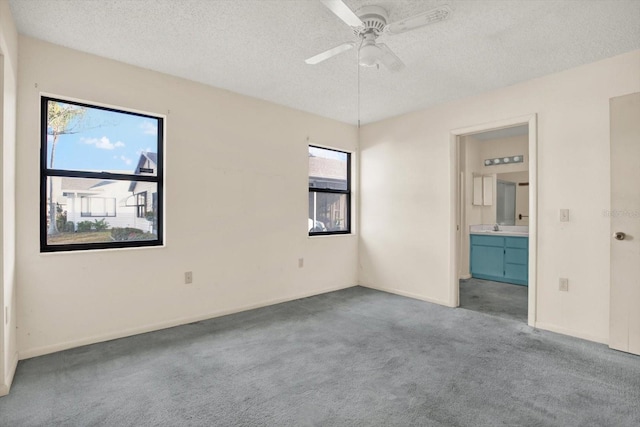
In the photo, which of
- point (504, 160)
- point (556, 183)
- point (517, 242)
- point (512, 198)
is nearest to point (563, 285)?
point (556, 183)

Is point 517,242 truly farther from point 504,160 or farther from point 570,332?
point 570,332

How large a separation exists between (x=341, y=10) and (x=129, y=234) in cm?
268

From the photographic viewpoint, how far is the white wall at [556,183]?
2.93 metres

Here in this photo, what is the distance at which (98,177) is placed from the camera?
292cm

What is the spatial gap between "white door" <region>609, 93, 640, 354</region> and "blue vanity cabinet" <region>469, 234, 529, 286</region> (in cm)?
226

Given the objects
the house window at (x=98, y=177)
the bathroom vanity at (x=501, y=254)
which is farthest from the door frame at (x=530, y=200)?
the house window at (x=98, y=177)

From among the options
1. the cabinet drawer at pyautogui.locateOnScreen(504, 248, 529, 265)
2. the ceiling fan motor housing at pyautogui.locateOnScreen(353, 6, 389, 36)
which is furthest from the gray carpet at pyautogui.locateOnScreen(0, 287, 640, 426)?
the ceiling fan motor housing at pyautogui.locateOnScreen(353, 6, 389, 36)

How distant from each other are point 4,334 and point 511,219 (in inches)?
253

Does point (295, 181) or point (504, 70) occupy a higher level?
point (504, 70)

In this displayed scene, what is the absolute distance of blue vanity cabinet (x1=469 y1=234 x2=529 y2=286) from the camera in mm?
5020

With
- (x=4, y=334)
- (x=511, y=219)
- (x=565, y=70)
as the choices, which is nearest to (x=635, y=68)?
(x=565, y=70)

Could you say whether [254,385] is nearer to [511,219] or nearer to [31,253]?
[31,253]

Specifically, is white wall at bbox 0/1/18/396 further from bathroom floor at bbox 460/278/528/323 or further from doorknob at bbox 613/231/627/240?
doorknob at bbox 613/231/627/240

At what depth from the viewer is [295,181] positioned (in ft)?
14.2
